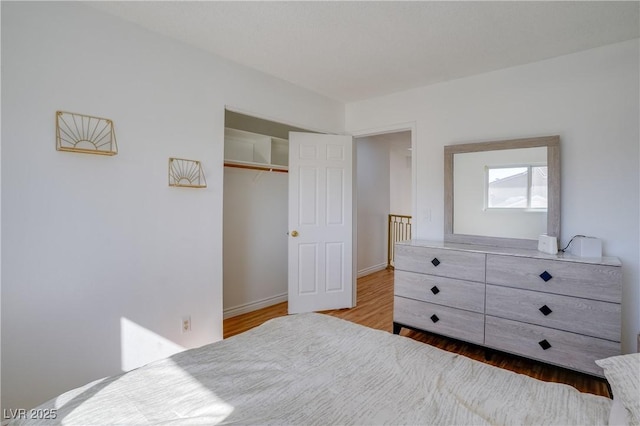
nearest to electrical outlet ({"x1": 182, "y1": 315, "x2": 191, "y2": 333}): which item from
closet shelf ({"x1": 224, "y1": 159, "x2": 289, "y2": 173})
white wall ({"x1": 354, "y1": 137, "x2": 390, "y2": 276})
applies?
closet shelf ({"x1": 224, "y1": 159, "x2": 289, "y2": 173})

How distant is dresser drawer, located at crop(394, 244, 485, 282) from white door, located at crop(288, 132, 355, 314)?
960 millimetres

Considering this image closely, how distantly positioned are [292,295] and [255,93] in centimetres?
215

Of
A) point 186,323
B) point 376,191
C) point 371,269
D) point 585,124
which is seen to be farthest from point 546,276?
point 376,191

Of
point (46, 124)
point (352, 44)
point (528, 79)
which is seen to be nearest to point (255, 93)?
point (352, 44)

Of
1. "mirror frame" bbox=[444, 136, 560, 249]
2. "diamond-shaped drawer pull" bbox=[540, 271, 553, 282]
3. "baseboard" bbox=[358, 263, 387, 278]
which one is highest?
"mirror frame" bbox=[444, 136, 560, 249]

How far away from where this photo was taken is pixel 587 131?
7.95ft

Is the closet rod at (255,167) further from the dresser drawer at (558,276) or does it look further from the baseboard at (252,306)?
the dresser drawer at (558,276)

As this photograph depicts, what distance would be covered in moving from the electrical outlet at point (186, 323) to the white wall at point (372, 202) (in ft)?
10.3

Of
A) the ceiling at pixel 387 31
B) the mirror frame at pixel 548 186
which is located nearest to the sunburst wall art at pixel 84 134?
the ceiling at pixel 387 31

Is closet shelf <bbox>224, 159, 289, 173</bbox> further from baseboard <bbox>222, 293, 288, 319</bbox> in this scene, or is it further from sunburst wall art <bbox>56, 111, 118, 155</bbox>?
baseboard <bbox>222, 293, 288, 319</bbox>

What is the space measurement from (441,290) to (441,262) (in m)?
0.24

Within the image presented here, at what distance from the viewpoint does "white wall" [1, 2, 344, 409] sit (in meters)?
1.73

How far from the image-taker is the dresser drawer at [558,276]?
6.51 ft

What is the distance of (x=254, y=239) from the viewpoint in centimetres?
368
